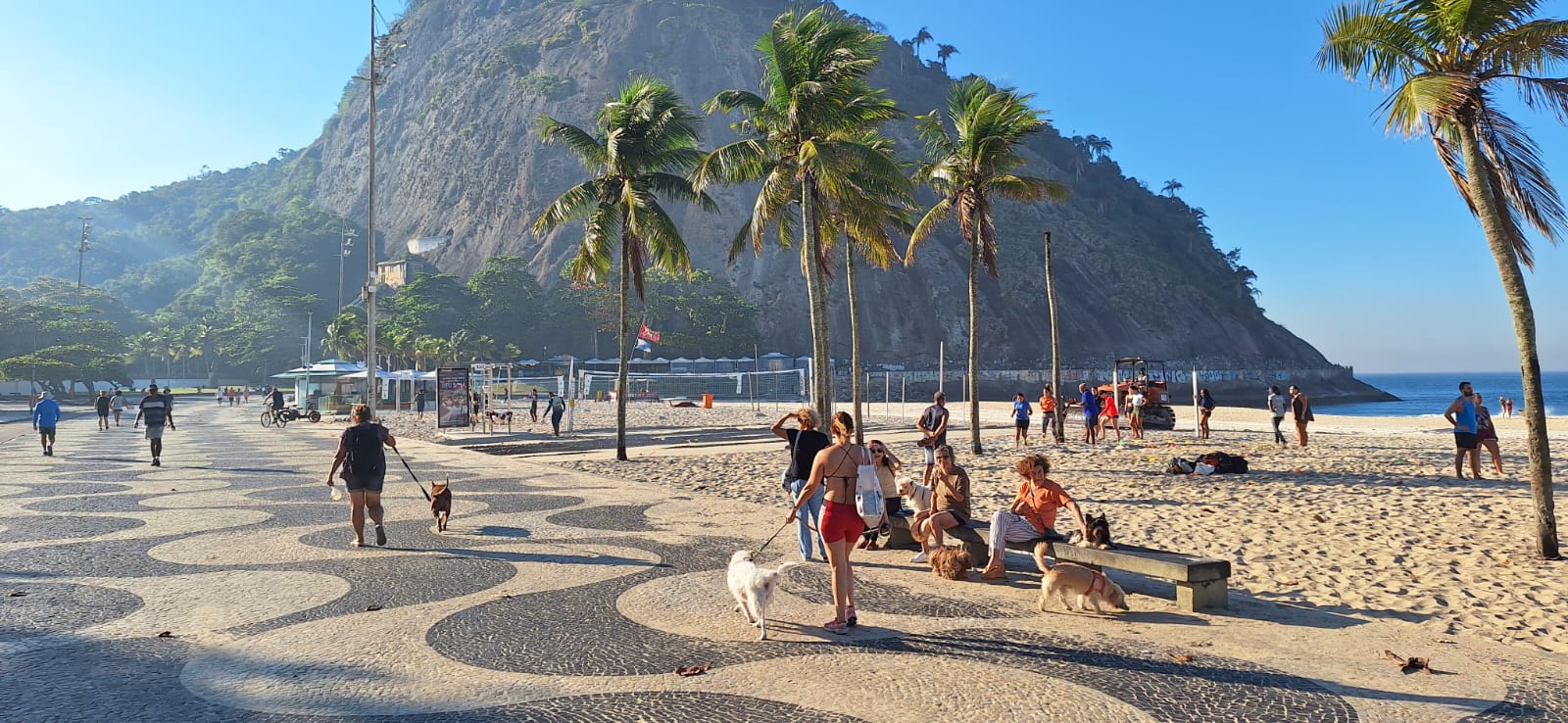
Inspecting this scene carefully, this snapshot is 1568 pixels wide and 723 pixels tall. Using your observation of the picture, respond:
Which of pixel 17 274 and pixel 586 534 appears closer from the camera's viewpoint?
pixel 586 534

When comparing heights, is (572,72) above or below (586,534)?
above

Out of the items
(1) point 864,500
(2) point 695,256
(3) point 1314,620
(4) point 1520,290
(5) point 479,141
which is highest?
(5) point 479,141

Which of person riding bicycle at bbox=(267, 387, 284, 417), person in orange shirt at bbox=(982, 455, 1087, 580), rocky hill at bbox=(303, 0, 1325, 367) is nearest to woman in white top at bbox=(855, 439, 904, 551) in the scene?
person in orange shirt at bbox=(982, 455, 1087, 580)

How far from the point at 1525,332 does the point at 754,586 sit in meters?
7.29

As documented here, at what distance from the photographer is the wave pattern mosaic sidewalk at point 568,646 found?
418 cm

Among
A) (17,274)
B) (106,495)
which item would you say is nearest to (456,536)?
(106,495)

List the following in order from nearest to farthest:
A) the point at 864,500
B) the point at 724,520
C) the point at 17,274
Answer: the point at 864,500, the point at 724,520, the point at 17,274

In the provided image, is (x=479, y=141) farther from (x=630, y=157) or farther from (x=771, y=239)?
(x=630, y=157)

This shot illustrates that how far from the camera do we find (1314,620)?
231 inches

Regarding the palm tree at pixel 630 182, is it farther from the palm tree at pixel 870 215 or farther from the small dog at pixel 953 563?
the small dog at pixel 953 563

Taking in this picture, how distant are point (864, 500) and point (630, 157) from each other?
550 inches

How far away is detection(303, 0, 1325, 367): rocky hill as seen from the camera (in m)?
112

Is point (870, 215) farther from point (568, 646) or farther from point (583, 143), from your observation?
point (568, 646)

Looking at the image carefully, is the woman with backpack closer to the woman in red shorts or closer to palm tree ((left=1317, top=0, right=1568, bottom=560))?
the woman in red shorts
